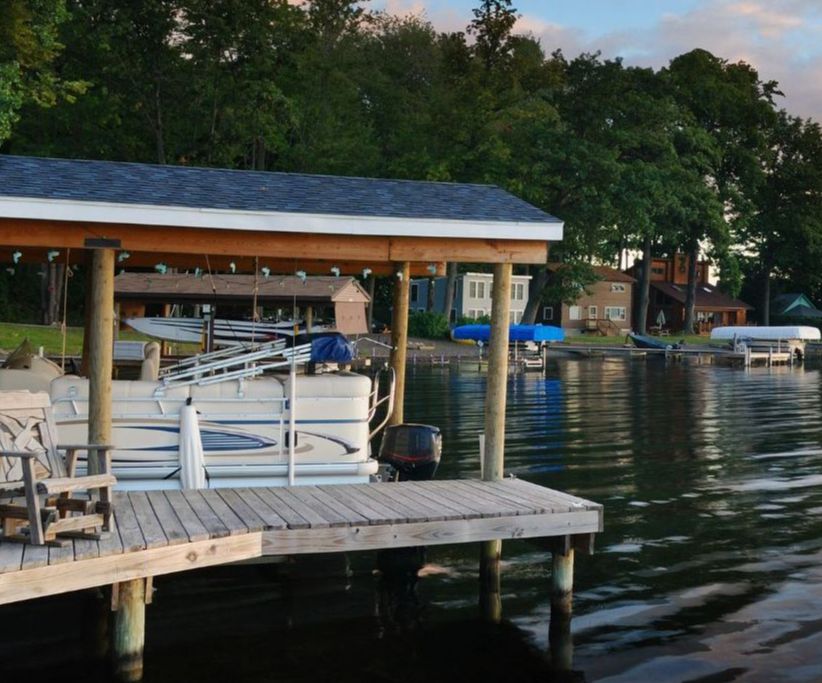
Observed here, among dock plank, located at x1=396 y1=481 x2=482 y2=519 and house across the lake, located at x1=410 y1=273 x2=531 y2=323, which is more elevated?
house across the lake, located at x1=410 y1=273 x2=531 y2=323

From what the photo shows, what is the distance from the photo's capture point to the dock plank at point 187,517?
335 inches

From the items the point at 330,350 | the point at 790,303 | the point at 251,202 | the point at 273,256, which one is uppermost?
the point at 790,303

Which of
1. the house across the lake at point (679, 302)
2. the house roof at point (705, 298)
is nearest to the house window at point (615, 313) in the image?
the house across the lake at point (679, 302)

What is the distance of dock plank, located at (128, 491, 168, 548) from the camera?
8180mm

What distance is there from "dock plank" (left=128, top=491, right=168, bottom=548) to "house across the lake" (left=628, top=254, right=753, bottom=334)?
87.1 metres

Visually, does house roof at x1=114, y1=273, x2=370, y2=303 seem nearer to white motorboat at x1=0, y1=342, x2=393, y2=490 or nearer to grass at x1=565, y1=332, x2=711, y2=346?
white motorboat at x1=0, y1=342, x2=393, y2=490

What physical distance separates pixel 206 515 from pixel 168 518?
35 cm

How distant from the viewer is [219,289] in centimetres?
2612

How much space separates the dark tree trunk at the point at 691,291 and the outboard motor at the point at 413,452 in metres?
77.2

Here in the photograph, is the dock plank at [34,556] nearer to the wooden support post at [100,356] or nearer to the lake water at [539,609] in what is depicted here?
the lake water at [539,609]

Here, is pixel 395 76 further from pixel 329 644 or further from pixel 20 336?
pixel 329 644

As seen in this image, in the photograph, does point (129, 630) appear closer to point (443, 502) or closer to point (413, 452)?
point (443, 502)

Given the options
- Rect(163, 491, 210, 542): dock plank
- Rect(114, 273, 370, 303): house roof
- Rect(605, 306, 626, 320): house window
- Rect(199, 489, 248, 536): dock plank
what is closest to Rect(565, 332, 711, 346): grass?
Rect(605, 306, 626, 320): house window

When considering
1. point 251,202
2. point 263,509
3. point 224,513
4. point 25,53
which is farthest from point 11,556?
point 25,53
